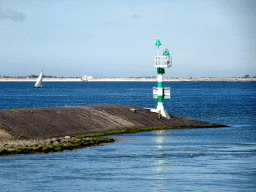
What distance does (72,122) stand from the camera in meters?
37.6

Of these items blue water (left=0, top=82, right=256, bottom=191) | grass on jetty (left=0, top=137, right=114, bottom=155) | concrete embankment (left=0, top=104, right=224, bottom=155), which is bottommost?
blue water (left=0, top=82, right=256, bottom=191)

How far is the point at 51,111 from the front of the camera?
38.8 metres

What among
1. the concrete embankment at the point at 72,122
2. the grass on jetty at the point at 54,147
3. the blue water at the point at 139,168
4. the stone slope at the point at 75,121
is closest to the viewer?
the blue water at the point at 139,168

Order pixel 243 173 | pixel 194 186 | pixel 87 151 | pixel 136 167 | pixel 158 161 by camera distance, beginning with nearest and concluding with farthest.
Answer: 1. pixel 194 186
2. pixel 243 173
3. pixel 136 167
4. pixel 158 161
5. pixel 87 151

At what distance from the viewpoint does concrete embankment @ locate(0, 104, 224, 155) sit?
104ft

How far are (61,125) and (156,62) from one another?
15.7 m

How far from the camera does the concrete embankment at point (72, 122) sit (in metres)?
31.8

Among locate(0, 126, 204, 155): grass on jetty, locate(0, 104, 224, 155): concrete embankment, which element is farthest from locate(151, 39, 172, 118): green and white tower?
locate(0, 126, 204, 155): grass on jetty

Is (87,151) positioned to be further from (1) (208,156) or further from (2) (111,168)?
(1) (208,156)

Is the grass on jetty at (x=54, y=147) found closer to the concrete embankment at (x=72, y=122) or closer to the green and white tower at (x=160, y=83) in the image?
the concrete embankment at (x=72, y=122)

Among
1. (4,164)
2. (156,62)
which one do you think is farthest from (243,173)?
(156,62)

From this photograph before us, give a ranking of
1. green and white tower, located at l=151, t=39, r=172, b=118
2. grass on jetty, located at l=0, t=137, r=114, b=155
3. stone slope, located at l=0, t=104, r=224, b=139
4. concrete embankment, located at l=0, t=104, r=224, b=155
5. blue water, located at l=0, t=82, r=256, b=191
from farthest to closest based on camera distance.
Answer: green and white tower, located at l=151, t=39, r=172, b=118 → stone slope, located at l=0, t=104, r=224, b=139 → concrete embankment, located at l=0, t=104, r=224, b=155 → grass on jetty, located at l=0, t=137, r=114, b=155 → blue water, located at l=0, t=82, r=256, b=191

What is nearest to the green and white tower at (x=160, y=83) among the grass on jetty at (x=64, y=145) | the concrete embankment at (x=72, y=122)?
the concrete embankment at (x=72, y=122)

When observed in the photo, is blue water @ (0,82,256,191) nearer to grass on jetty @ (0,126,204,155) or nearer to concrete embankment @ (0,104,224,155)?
grass on jetty @ (0,126,204,155)
